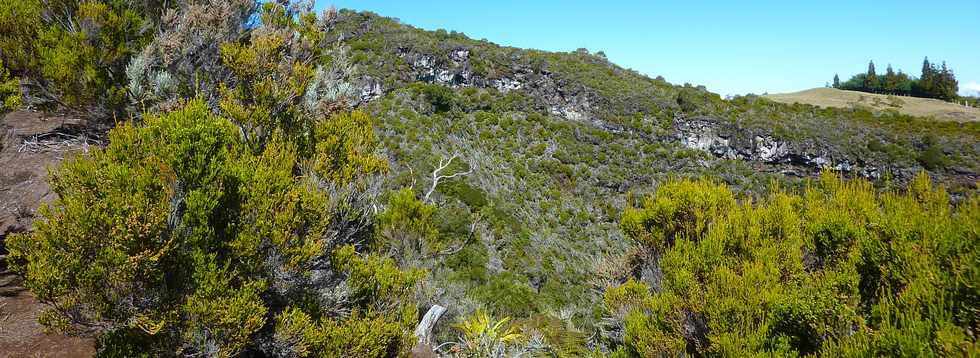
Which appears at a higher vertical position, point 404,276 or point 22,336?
point 404,276

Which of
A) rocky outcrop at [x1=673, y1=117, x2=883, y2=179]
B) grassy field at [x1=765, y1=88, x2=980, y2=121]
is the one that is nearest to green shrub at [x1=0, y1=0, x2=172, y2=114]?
rocky outcrop at [x1=673, y1=117, x2=883, y2=179]

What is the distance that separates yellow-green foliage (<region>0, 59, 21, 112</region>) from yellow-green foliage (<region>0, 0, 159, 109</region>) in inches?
9.0

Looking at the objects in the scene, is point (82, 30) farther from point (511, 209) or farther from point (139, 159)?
point (511, 209)

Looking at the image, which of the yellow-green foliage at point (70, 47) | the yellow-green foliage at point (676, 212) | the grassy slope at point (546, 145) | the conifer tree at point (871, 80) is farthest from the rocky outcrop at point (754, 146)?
the conifer tree at point (871, 80)

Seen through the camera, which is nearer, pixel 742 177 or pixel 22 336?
pixel 22 336

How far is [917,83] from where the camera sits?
196 ft

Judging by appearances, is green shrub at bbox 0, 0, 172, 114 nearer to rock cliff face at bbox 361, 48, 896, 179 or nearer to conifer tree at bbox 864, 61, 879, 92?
rock cliff face at bbox 361, 48, 896, 179

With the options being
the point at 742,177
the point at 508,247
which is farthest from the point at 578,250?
the point at 742,177

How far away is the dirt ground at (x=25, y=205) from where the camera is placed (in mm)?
4039

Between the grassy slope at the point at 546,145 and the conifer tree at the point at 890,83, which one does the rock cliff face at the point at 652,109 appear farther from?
the conifer tree at the point at 890,83

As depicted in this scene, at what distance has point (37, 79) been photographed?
5.29 meters

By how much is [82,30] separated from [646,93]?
102 ft

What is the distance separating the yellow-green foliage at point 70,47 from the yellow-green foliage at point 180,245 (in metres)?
2.76

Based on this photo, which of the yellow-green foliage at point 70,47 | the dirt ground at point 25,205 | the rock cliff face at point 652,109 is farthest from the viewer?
the rock cliff face at point 652,109
